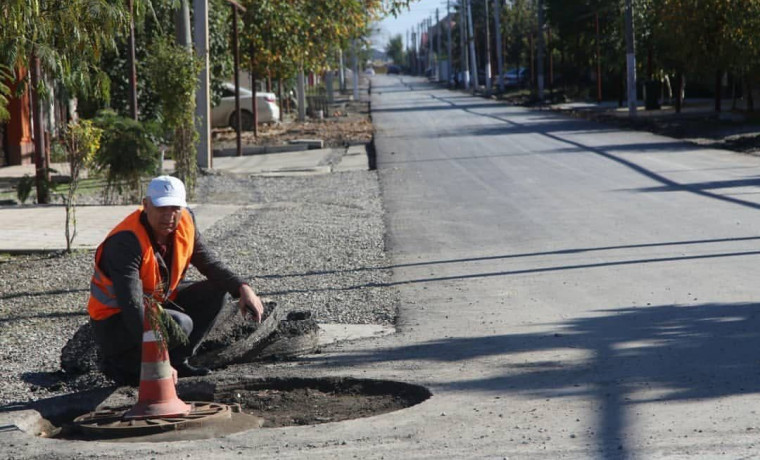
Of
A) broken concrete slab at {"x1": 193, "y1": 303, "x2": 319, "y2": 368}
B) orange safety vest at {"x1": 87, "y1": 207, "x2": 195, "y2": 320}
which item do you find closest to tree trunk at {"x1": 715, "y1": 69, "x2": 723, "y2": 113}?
broken concrete slab at {"x1": 193, "y1": 303, "x2": 319, "y2": 368}

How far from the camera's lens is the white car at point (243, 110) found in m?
36.0

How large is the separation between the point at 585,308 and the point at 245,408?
304 centimetres

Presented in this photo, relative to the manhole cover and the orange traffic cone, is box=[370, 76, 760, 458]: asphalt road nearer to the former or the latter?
the manhole cover

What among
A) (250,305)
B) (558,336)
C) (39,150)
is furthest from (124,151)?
(250,305)

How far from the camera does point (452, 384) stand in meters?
6.27

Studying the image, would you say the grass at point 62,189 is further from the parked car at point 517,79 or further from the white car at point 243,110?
the parked car at point 517,79

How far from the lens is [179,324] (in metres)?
6.32

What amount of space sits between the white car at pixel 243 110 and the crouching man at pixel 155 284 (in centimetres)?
2837

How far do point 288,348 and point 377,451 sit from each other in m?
2.23

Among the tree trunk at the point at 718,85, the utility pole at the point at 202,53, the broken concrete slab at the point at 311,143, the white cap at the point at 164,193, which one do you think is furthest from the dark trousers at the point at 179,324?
the tree trunk at the point at 718,85

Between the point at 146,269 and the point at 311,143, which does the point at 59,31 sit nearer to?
the point at 146,269

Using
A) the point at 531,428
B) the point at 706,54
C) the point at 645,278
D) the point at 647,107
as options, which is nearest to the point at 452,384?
the point at 531,428

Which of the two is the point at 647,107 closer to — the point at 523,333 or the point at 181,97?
the point at 181,97

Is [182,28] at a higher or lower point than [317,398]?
higher
